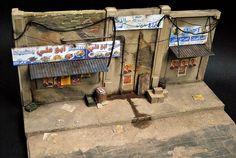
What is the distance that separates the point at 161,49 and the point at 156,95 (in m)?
1.65

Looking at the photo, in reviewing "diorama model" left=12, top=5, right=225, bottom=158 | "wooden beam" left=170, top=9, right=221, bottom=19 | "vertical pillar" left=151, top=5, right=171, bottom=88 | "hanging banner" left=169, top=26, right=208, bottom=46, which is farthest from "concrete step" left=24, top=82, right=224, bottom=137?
"wooden beam" left=170, top=9, right=221, bottom=19

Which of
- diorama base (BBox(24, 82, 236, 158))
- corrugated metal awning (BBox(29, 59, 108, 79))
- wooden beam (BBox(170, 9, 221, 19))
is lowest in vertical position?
diorama base (BBox(24, 82, 236, 158))

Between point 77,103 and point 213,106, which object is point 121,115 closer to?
point 77,103

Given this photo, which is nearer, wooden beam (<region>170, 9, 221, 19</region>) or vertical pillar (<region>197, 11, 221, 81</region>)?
wooden beam (<region>170, 9, 221, 19</region>)

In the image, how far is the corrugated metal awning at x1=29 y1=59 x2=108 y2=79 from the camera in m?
11.2

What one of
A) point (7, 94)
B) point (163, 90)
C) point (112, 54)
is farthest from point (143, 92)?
point (7, 94)

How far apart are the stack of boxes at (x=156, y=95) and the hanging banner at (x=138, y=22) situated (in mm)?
2331

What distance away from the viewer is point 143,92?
1315 centimetres

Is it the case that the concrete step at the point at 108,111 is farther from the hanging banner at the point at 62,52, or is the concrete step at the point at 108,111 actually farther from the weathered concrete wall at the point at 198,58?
the hanging banner at the point at 62,52

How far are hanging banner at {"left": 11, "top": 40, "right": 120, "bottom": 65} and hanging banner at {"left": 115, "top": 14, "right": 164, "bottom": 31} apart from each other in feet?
2.01

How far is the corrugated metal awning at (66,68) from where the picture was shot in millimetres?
11211

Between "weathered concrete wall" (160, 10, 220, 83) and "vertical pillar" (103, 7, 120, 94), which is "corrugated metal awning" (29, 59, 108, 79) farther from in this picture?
"weathered concrete wall" (160, 10, 220, 83)

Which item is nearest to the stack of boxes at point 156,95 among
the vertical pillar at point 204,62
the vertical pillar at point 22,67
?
the vertical pillar at point 204,62

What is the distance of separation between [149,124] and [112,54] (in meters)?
2.67
